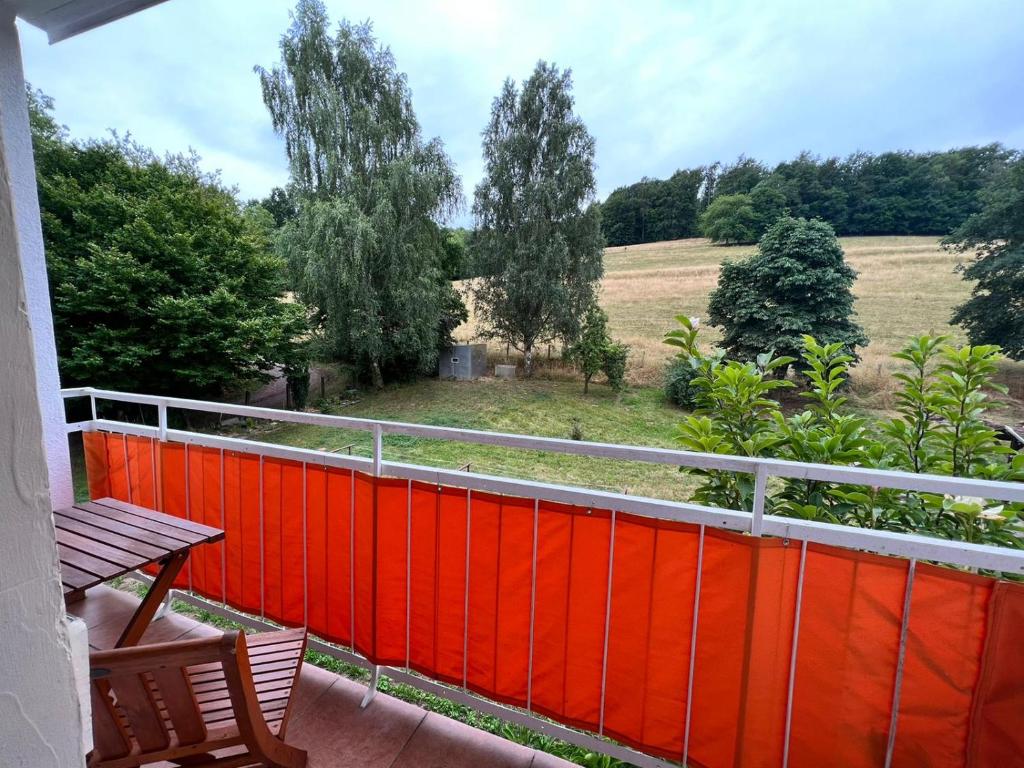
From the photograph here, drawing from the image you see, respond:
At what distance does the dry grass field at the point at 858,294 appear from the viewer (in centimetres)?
1292

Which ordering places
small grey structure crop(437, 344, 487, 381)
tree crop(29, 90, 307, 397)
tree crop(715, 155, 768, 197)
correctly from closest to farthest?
tree crop(29, 90, 307, 397) → small grey structure crop(437, 344, 487, 381) → tree crop(715, 155, 768, 197)

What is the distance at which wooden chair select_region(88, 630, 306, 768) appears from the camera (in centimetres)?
85

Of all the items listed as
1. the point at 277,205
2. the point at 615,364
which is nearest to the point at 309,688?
the point at 615,364

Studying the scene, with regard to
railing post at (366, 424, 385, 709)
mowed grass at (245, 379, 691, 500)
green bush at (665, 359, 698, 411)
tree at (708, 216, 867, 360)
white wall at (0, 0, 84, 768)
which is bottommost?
mowed grass at (245, 379, 691, 500)

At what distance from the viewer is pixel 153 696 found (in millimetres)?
918

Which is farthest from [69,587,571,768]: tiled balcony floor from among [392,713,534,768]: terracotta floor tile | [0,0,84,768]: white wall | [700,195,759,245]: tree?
[700,195,759,245]: tree

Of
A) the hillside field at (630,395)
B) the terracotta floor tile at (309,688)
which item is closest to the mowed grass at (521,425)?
the hillside field at (630,395)

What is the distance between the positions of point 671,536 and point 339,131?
12.2 m

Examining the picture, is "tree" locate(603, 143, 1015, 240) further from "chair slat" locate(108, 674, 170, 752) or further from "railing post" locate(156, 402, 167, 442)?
"chair slat" locate(108, 674, 170, 752)

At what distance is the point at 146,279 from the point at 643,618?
10210 mm

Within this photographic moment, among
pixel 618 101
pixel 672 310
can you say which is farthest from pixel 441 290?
pixel 618 101

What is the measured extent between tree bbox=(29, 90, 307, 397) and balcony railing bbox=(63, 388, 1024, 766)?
8694mm

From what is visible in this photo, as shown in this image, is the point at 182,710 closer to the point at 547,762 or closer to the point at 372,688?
the point at 372,688

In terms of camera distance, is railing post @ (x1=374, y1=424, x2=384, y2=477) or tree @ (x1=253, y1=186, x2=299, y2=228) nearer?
railing post @ (x1=374, y1=424, x2=384, y2=477)
